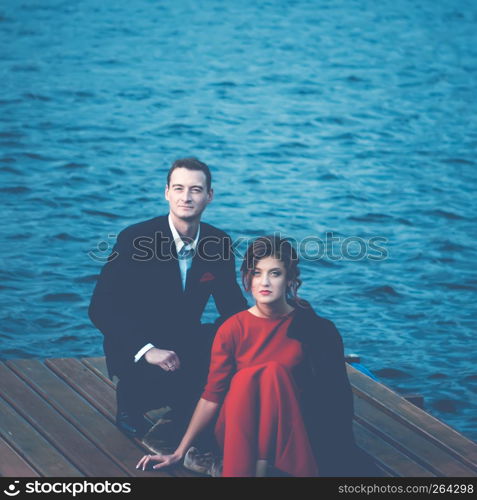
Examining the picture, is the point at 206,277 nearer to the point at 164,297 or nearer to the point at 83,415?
the point at 164,297

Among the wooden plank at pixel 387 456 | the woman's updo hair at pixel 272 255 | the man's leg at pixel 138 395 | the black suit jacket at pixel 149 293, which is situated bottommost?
the wooden plank at pixel 387 456

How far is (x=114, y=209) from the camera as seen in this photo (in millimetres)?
11977

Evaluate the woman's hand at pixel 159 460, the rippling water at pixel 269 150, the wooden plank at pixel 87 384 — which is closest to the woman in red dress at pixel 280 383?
the woman's hand at pixel 159 460

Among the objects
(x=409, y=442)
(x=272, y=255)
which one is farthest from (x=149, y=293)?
(x=409, y=442)

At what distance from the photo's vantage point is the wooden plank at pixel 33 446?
506 centimetres

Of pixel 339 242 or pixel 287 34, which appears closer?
pixel 339 242

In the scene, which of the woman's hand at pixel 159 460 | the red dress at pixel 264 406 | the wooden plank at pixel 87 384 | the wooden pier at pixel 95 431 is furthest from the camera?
the wooden plank at pixel 87 384

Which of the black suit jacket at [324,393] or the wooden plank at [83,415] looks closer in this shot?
the black suit jacket at [324,393]

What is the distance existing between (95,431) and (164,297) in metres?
0.86

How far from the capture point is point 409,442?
18.3 feet

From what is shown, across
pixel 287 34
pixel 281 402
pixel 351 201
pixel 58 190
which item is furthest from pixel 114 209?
pixel 287 34

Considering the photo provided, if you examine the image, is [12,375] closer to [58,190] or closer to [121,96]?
[58,190]

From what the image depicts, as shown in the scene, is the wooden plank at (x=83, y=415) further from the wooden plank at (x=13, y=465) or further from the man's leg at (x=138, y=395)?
the wooden plank at (x=13, y=465)
